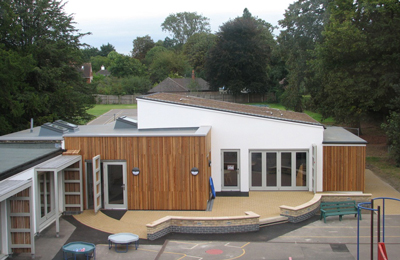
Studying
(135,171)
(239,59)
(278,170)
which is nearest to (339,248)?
(278,170)

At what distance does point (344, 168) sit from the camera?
18031 mm

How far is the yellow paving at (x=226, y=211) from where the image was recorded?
1445 centimetres

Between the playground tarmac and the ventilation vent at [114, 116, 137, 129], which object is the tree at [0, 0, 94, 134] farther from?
the playground tarmac

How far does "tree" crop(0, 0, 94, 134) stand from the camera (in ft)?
100

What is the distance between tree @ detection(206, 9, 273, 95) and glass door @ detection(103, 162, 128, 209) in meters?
52.4

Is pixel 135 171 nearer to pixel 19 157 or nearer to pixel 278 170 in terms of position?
pixel 19 157

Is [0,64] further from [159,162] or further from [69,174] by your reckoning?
[159,162]

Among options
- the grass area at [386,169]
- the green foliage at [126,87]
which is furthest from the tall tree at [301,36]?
the green foliage at [126,87]

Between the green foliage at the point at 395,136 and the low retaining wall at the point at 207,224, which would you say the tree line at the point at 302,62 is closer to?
the green foliage at the point at 395,136

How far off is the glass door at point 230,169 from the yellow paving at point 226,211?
0.81 meters

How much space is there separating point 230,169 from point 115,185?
16.5 feet

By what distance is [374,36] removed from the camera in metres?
31.9

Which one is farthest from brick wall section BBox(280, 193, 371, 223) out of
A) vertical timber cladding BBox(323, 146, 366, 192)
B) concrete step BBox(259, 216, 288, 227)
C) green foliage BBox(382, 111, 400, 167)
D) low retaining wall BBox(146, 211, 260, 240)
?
green foliage BBox(382, 111, 400, 167)

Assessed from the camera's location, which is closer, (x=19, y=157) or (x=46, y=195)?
(x=19, y=157)
